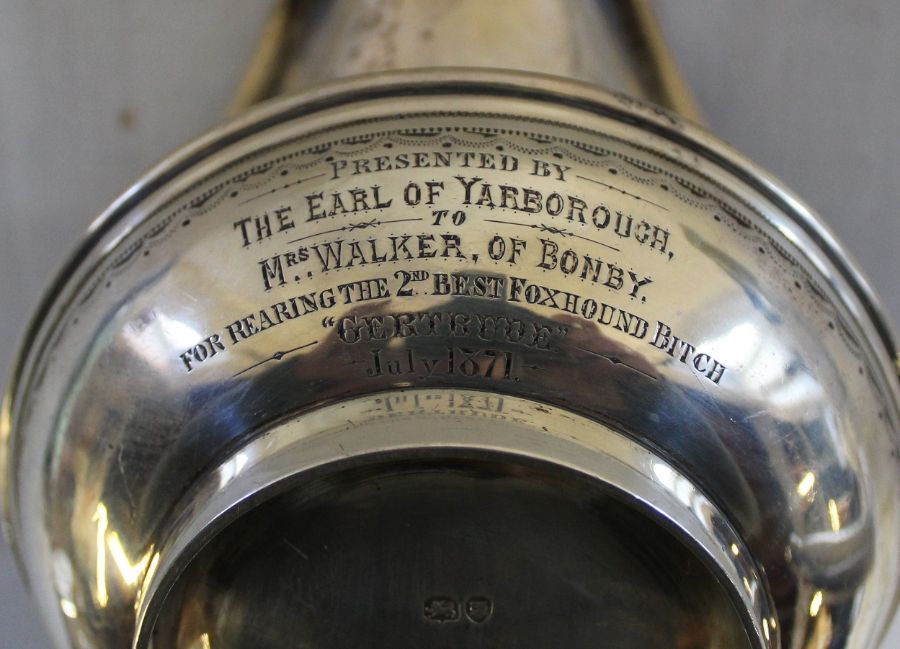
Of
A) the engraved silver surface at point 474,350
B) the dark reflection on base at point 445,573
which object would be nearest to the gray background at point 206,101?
the engraved silver surface at point 474,350

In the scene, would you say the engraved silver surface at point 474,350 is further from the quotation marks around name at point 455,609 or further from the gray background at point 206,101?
the gray background at point 206,101

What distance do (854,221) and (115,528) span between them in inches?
34.9

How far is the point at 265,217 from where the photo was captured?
0.57 metres

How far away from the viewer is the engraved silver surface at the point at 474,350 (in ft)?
1.77

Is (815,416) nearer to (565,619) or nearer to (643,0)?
(565,619)

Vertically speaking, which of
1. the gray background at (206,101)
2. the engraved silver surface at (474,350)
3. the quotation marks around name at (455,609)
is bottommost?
the quotation marks around name at (455,609)

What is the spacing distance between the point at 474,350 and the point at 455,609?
0.18m

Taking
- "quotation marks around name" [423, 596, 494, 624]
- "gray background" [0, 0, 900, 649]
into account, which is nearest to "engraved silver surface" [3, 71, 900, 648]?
"quotation marks around name" [423, 596, 494, 624]

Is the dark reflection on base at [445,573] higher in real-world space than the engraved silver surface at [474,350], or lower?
lower

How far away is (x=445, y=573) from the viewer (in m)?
0.59

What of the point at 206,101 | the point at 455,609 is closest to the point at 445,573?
the point at 455,609

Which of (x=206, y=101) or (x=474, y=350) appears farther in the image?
(x=206, y=101)

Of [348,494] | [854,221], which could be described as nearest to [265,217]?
[348,494]

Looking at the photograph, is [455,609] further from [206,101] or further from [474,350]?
[206,101]
